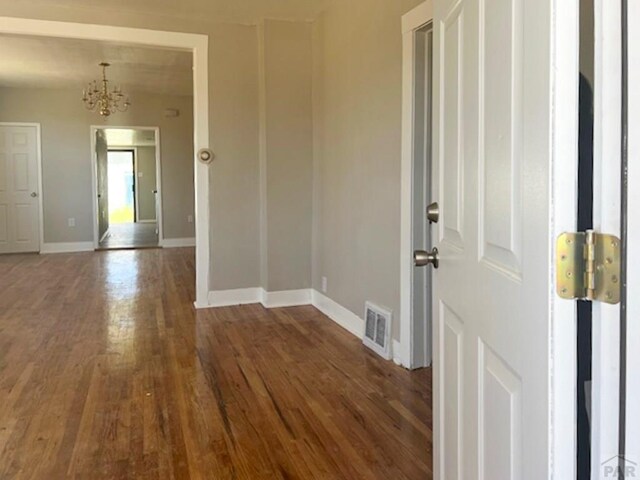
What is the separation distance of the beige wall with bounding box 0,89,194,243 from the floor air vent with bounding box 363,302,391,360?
20.6 ft

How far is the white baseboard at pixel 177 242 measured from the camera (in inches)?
346

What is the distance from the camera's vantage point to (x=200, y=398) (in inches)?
101

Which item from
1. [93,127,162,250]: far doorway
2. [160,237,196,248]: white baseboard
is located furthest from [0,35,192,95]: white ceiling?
[160,237,196,248]: white baseboard

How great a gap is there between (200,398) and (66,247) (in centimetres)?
654

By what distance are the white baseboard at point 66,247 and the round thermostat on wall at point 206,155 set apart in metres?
4.71

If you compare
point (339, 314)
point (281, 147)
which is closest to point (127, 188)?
point (281, 147)

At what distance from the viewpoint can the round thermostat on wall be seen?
14.3ft

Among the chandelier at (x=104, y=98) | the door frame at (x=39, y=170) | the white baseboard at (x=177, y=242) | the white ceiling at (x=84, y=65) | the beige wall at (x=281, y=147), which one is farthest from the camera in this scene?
the white baseboard at (x=177, y=242)

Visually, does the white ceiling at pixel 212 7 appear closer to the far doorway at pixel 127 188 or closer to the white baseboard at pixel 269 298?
the white baseboard at pixel 269 298

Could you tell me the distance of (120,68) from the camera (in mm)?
6480

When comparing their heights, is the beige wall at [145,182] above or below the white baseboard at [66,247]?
above

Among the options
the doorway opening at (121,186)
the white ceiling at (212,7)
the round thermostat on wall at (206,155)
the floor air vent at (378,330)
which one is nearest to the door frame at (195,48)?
the round thermostat on wall at (206,155)

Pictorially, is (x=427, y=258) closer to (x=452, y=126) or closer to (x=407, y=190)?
(x=452, y=126)

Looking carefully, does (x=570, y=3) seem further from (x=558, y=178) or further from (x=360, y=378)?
(x=360, y=378)
